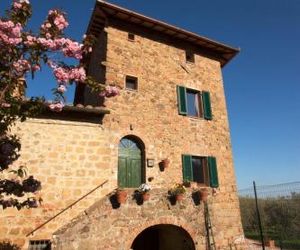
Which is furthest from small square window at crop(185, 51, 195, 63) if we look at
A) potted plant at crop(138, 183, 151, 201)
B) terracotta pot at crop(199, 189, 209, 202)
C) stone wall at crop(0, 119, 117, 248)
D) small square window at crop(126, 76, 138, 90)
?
potted plant at crop(138, 183, 151, 201)

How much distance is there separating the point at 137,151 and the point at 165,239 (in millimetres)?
3660

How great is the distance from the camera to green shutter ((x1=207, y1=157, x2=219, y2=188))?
11.9 metres

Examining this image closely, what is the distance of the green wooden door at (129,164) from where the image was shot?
410 inches

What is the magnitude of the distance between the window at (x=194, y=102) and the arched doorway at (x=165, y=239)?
483 cm

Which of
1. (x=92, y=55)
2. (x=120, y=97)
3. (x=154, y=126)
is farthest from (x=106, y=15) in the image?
(x=154, y=126)

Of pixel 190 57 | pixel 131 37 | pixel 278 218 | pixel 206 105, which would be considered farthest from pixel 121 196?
pixel 278 218

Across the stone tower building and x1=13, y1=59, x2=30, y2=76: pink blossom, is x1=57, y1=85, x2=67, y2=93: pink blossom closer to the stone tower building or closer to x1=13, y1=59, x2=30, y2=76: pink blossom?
x1=13, y1=59, x2=30, y2=76: pink blossom

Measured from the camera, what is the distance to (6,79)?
4.63 m

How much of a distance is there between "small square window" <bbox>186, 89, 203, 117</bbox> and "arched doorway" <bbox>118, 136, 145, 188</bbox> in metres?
3.20

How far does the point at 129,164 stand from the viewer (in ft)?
34.9

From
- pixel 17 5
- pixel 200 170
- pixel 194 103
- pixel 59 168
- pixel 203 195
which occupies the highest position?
pixel 194 103

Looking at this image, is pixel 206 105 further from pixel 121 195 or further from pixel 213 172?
pixel 121 195

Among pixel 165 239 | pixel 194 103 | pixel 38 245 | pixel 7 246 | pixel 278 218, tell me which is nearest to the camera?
pixel 7 246

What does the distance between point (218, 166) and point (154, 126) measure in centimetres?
343
